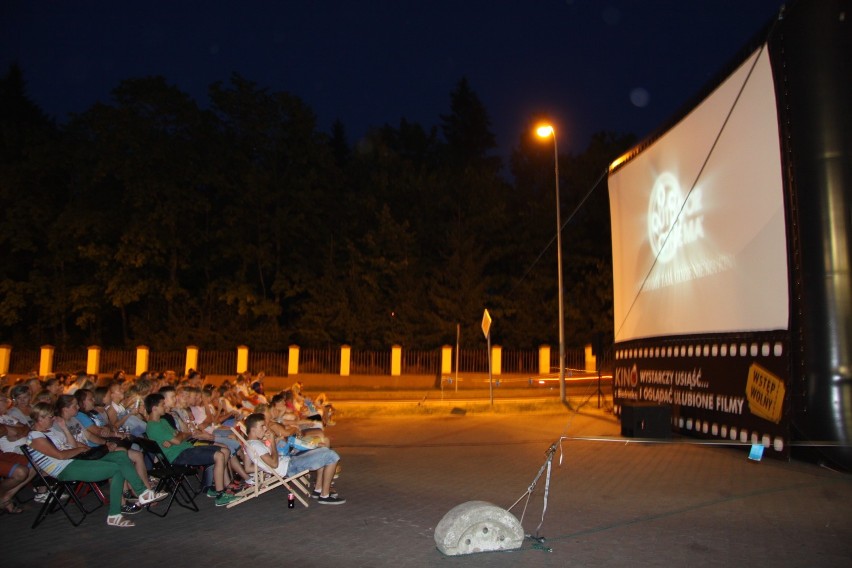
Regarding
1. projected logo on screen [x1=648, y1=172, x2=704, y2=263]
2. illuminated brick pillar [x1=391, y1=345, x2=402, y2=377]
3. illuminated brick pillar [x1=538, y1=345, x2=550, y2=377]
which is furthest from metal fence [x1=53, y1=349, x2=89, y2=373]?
projected logo on screen [x1=648, y1=172, x2=704, y2=263]

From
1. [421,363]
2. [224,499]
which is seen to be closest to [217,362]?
[421,363]

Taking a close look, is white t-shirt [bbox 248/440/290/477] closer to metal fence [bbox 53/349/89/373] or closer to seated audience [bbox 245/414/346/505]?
seated audience [bbox 245/414/346/505]

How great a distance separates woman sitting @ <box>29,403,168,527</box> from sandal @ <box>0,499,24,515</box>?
87cm

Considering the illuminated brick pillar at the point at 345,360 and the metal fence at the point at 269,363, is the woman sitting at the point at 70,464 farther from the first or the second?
the metal fence at the point at 269,363

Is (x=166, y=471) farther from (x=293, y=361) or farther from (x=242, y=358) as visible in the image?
(x=242, y=358)

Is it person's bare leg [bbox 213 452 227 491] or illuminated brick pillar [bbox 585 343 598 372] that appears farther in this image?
illuminated brick pillar [bbox 585 343 598 372]

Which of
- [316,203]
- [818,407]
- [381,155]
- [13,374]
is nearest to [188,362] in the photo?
[13,374]

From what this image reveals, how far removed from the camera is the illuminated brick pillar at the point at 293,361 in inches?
1129

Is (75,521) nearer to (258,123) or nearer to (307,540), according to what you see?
(307,540)

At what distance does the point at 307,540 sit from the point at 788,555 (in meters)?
4.17

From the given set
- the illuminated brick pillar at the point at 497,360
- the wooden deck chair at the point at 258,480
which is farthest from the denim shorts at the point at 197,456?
the illuminated brick pillar at the point at 497,360

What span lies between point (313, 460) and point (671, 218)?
352 inches

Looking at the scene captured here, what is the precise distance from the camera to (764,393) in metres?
10.3

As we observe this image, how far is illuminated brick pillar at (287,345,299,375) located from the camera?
28.7 metres
